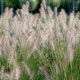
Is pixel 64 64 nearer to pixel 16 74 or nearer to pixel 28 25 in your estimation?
pixel 16 74

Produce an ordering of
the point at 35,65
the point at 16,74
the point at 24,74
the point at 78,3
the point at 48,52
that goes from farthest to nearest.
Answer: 1. the point at 78,3
2. the point at 48,52
3. the point at 35,65
4. the point at 24,74
5. the point at 16,74

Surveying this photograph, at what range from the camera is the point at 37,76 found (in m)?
2.49

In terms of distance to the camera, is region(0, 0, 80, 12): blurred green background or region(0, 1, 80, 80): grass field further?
region(0, 0, 80, 12): blurred green background

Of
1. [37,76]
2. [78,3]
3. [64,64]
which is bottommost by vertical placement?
[78,3]

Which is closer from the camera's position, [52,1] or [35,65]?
[35,65]

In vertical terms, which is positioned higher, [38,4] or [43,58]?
[43,58]

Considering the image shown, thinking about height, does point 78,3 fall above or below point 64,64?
below

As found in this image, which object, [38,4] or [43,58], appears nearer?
[43,58]

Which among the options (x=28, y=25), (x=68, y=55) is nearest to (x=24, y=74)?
(x=68, y=55)

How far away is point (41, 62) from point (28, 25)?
0.70 meters

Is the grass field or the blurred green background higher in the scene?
the grass field

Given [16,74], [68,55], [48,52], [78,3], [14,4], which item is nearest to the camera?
[16,74]

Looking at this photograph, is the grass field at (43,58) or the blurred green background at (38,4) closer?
the grass field at (43,58)

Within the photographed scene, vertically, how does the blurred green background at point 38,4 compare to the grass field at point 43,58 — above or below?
below
